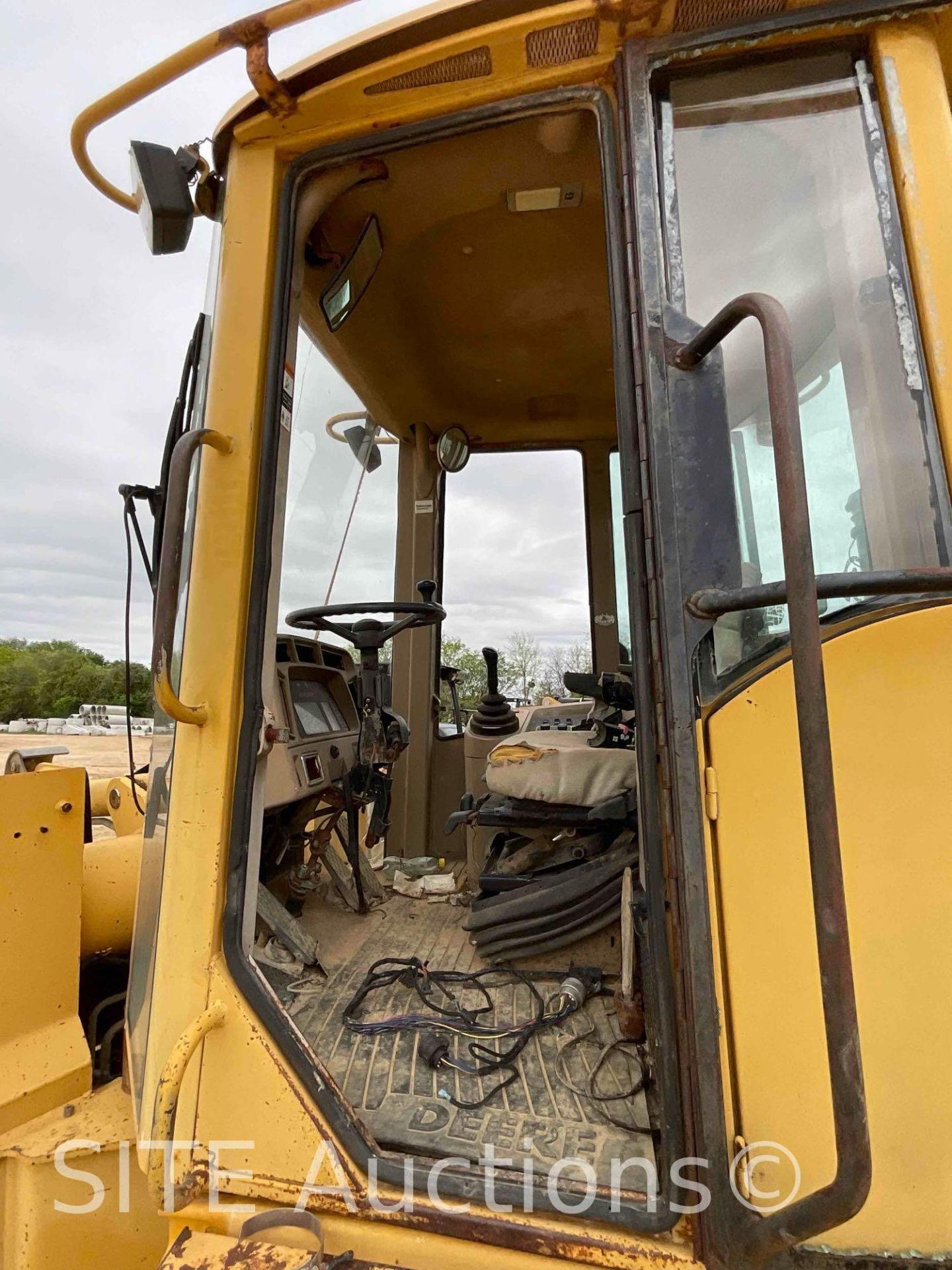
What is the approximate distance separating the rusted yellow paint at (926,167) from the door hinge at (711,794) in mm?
531

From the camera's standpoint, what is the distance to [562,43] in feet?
3.50

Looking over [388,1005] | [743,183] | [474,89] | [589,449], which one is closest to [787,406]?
[743,183]

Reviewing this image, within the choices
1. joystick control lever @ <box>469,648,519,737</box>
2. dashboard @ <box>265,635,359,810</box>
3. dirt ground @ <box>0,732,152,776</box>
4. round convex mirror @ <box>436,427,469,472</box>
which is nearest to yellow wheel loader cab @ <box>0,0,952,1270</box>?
dashboard @ <box>265,635,359,810</box>

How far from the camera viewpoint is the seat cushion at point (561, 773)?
1.67 metres

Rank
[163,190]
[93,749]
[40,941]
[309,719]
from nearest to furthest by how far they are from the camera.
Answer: [163,190] → [40,941] → [309,719] → [93,749]

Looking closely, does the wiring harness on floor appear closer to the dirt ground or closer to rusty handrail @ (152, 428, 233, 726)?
rusty handrail @ (152, 428, 233, 726)

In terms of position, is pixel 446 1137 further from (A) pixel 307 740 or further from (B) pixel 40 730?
(B) pixel 40 730

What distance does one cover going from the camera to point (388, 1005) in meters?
1.45

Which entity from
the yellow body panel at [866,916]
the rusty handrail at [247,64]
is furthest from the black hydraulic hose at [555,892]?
the rusty handrail at [247,64]

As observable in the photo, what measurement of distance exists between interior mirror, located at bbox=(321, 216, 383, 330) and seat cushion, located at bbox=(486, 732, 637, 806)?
132cm

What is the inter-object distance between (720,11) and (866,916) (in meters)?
1.37

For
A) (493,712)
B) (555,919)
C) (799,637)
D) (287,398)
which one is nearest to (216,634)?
(287,398)

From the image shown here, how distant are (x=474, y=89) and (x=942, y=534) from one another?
3.62ft

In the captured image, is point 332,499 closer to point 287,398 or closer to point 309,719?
point 309,719
